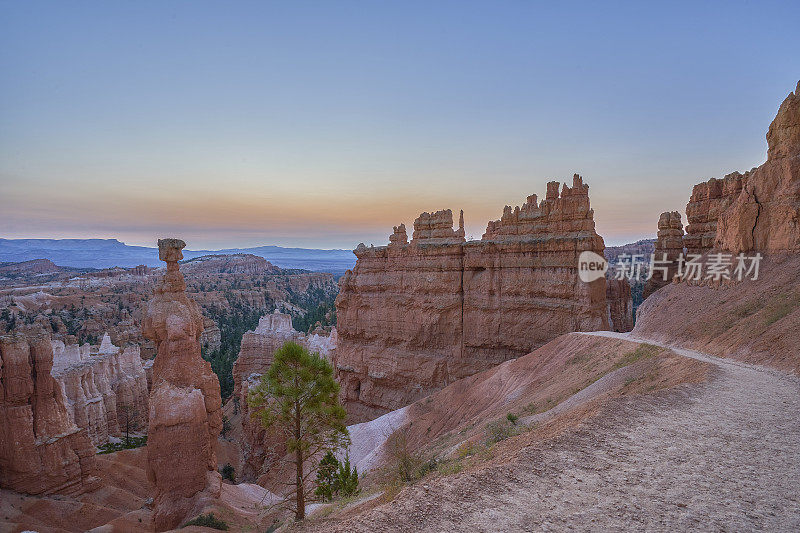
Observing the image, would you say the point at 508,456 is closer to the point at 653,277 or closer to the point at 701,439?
the point at 701,439

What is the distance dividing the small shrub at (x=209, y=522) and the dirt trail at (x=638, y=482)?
1341 cm

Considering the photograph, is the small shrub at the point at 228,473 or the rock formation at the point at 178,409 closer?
the rock formation at the point at 178,409

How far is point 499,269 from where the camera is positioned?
27453mm

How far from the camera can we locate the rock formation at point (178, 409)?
19.0m

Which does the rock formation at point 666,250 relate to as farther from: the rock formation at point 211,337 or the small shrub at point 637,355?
the rock formation at point 211,337

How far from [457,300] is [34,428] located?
2565 cm

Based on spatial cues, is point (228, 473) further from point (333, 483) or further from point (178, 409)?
point (333, 483)

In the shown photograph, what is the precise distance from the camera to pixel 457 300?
29.1 m

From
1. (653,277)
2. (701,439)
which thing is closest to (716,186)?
(653,277)

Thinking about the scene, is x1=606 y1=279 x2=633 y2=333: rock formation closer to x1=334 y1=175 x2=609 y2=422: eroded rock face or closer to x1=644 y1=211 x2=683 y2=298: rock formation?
x1=644 y1=211 x2=683 y2=298: rock formation

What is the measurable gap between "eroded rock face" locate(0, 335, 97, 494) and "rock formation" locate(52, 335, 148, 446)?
9029 mm

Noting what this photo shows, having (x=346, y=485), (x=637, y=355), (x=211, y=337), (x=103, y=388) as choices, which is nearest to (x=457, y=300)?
(x=637, y=355)

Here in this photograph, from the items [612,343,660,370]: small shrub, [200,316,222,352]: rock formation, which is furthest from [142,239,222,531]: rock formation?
[200,316,222,352]: rock formation

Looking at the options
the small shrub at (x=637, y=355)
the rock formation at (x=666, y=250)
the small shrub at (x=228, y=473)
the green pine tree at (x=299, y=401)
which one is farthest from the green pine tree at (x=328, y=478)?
the rock formation at (x=666, y=250)
